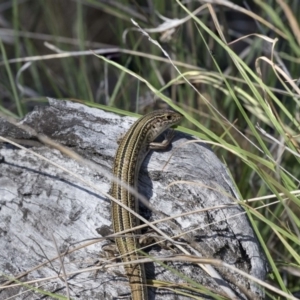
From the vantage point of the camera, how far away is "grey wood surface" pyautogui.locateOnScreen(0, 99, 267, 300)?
2824 mm

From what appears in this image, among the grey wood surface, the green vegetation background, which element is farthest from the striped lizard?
the green vegetation background

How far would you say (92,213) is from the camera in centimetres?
304

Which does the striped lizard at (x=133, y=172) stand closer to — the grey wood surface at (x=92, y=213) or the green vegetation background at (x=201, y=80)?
the grey wood surface at (x=92, y=213)

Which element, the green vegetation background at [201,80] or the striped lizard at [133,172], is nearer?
the striped lizard at [133,172]

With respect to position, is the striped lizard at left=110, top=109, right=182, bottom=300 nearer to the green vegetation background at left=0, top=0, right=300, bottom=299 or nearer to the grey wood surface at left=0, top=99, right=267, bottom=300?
the grey wood surface at left=0, top=99, right=267, bottom=300

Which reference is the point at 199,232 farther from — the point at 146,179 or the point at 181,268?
the point at 146,179

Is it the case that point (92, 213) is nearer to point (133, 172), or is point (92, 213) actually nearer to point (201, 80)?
point (133, 172)

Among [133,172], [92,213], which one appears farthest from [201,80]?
[92,213]

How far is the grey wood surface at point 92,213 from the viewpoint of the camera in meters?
2.82

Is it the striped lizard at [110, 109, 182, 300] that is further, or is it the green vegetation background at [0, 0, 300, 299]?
the green vegetation background at [0, 0, 300, 299]

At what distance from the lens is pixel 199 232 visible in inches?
116

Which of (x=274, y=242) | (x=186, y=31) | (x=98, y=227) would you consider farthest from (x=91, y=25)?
(x=98, y=227)

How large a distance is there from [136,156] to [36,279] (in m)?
0.80

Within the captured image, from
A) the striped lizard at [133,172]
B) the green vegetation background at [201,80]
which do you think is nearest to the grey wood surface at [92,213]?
the striped lizard at [133,172]
